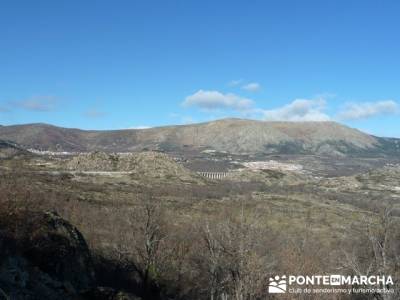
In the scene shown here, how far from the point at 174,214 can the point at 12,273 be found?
7835cm

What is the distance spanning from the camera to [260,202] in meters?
129

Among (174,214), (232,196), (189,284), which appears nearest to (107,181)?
(232,196)

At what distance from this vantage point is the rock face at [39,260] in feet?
54.2

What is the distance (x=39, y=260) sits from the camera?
69.1 ft

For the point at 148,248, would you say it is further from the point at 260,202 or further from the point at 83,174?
the point at 83,174

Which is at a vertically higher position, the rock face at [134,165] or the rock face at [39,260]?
the rock face at [134,165]

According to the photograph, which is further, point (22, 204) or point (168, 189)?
point (168, 189)

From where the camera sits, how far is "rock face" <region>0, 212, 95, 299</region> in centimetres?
1653

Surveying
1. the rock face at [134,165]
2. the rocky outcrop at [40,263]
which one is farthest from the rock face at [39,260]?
the rock face at [134,165]
